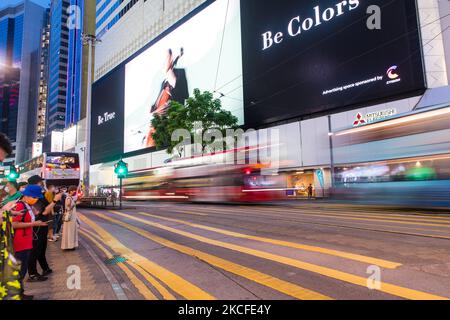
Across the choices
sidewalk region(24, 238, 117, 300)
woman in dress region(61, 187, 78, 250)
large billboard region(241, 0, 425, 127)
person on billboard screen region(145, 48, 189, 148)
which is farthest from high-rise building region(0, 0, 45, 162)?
sidewalk region(24, 238, 117, 300)

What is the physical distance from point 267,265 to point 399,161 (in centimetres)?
1004

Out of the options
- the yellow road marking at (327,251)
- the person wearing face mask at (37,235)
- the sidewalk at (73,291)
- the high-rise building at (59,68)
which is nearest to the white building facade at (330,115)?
the yellow road marking at (327,251)

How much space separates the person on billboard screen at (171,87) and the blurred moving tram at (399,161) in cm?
3159

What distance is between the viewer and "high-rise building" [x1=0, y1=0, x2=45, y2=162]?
147 meters

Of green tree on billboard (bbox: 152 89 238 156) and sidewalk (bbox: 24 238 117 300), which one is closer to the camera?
sidewalk (bbox: 24 238 117 300)

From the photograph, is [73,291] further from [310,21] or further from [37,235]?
[310,21]

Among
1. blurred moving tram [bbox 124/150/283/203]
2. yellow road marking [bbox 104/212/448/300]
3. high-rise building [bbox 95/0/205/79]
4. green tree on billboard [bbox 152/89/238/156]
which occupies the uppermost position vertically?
high-rise building [bbox 95/0/205/79]

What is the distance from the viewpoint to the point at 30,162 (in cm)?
3036

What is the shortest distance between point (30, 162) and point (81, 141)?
53.2 meters

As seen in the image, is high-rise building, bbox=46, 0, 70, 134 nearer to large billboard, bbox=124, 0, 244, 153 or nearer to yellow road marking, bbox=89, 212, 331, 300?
large billboard, bbox=124, 0, 244, 153

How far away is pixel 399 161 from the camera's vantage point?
13.1 m

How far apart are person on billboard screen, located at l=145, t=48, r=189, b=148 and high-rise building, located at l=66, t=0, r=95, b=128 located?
50941mm

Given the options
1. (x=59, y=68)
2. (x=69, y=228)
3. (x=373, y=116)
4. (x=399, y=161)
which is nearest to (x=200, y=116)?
(x=373, y=116)
